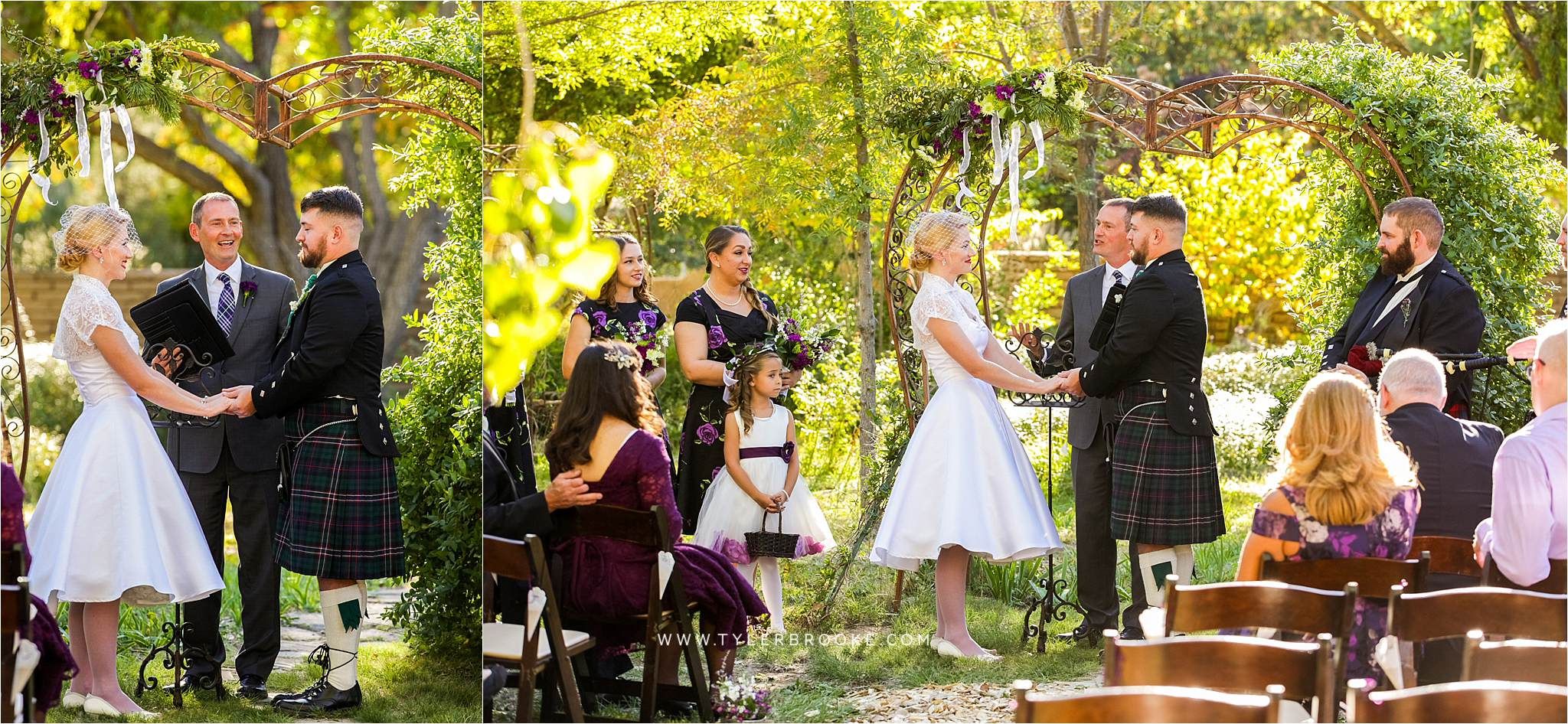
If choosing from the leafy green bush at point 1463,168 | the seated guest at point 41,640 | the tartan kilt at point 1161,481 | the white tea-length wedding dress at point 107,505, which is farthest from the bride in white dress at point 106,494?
the leafy green bush at point 1463,168

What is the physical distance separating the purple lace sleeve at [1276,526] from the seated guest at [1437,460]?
23.7 inches

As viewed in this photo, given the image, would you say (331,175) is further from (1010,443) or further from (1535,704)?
(1535,704)

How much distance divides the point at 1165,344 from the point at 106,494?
3791 mm

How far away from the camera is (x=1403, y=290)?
4.72m

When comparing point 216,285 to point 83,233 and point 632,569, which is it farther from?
point 632,569

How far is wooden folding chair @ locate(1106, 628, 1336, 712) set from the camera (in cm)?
242

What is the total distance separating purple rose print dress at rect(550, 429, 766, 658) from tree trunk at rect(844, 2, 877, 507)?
4.60ft

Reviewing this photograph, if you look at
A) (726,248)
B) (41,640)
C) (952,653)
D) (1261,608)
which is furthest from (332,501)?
(1261,608)

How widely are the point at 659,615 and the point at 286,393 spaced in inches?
64.2

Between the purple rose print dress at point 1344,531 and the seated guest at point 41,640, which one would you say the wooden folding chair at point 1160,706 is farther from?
the seated guest at point 41,640

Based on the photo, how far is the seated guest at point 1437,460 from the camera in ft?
11.5

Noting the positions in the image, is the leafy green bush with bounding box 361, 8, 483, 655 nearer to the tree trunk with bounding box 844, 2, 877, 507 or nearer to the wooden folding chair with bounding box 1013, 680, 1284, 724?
the tree trunk with bounding box 844, 2, 877, 507

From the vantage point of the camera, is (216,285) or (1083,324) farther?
(1083,324)

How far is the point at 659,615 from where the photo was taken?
11.4 feet
